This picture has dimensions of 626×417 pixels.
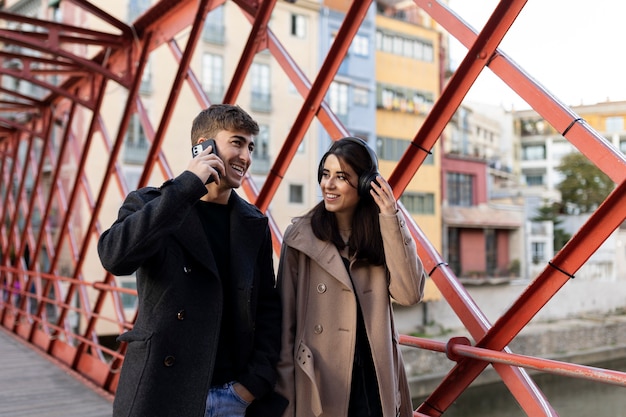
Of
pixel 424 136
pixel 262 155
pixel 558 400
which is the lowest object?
pixel 558 400

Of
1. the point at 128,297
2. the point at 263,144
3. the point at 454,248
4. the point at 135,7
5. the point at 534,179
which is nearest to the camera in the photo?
the point at 128,297

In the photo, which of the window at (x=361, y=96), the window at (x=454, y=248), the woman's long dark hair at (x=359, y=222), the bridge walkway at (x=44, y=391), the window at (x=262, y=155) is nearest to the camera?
the woman's long dark hair at (x=359, y=222)

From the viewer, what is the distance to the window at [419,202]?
2323cm

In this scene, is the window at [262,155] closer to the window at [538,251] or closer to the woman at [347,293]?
the window at [538,251]

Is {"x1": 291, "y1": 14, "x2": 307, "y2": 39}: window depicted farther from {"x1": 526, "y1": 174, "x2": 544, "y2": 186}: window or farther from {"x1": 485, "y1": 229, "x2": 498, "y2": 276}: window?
{"x1": 526, "y1": 174, "x2": 544, "y2": 186}: window

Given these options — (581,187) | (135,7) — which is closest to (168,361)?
(135,7)

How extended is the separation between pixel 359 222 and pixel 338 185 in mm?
133

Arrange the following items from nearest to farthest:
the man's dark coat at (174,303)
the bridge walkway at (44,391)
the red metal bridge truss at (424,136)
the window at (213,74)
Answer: the man's dark coat at (174,303) < the red metal bridge truss at (424,136) < the bridge walkway at (44,391) < the window at (213,74)

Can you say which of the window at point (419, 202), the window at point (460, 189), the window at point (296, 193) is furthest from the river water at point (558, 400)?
the window at point (460, 189)

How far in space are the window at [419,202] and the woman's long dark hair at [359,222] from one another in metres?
21.3

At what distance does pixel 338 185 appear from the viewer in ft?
6.02

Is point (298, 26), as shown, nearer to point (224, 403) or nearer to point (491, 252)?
point (491, 252)

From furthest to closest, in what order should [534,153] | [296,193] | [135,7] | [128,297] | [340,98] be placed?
[534,153] < [340,98] < [296,193] < [135,7] < [128,297]

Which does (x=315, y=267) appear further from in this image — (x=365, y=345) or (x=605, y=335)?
(x=605, y=335)
